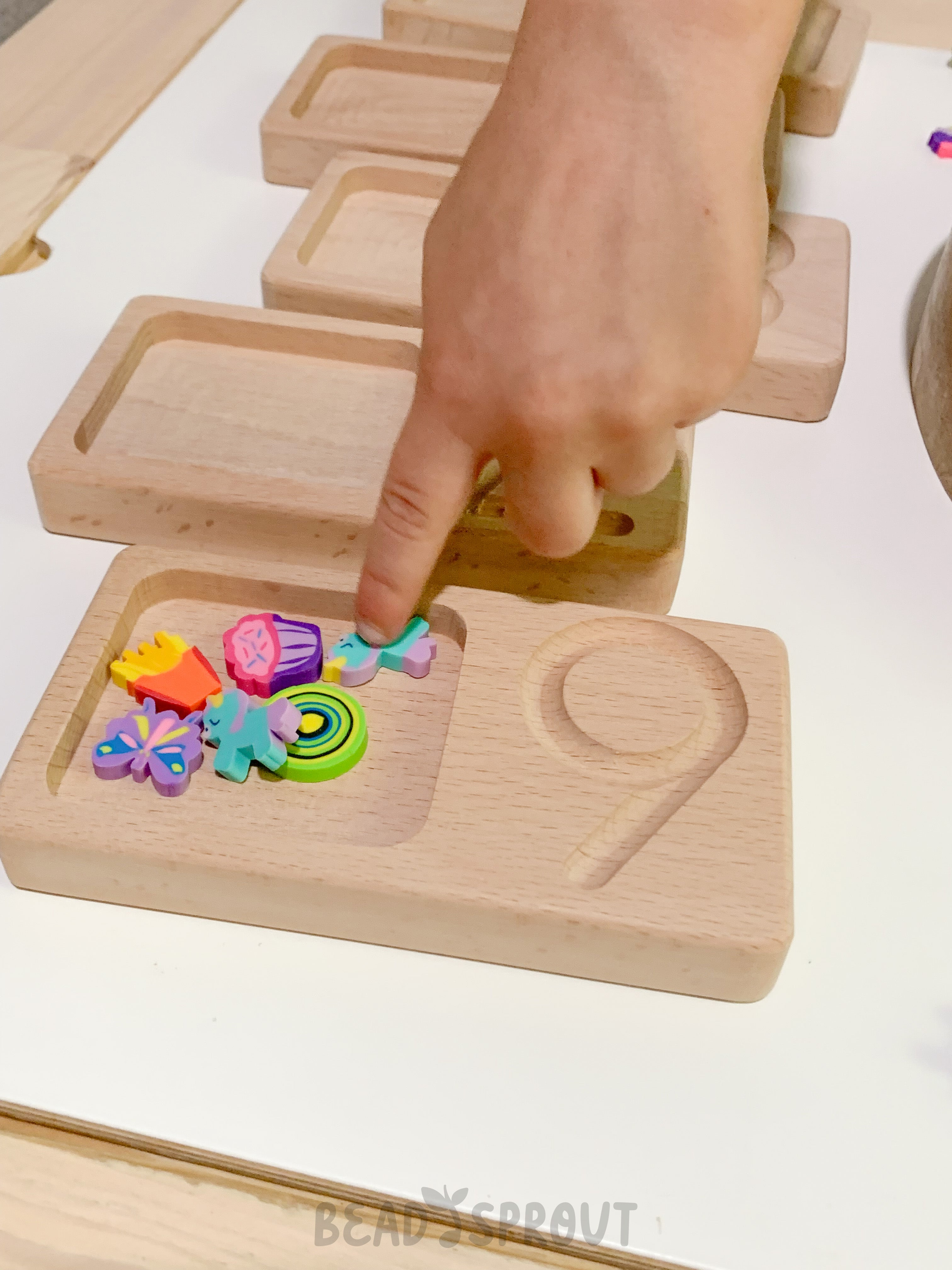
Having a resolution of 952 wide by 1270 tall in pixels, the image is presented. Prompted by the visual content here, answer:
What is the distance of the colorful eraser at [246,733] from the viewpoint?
0.49 meters

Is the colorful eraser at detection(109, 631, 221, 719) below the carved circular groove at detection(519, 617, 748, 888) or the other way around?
below

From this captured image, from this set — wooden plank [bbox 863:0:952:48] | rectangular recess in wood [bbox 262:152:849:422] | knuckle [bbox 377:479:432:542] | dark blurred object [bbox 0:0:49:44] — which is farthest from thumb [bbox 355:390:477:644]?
dark blurred object [bbox 0:0:49:44]

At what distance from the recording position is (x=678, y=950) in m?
0.44

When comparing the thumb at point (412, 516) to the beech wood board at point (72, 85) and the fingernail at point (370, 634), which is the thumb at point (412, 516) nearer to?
the fingernail at point (370, 634)

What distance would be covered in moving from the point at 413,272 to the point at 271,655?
372 mm

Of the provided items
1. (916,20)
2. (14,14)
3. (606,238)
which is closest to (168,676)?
(606,238)

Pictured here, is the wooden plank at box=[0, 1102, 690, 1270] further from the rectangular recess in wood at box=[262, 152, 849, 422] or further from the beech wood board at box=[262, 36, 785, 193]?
the beech wood board at box=[262, 36, 785, 193]

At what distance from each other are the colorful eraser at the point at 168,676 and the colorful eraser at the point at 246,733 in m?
0.01

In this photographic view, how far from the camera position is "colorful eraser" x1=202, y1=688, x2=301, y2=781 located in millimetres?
486

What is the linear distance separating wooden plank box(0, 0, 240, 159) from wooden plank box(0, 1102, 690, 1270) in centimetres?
76

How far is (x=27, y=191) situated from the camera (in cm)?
86

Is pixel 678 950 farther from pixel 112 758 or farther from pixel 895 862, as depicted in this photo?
pixel 112 758

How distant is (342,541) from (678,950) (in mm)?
268

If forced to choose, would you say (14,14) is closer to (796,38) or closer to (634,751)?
(796,38)
